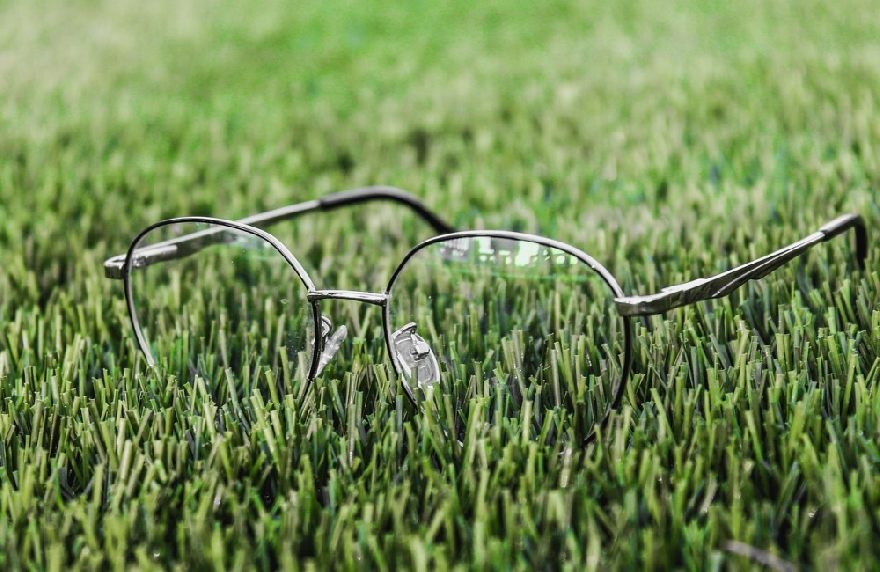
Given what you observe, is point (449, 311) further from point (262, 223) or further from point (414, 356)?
point (262, 223)

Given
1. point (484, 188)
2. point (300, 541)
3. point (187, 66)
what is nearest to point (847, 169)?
point (484, 188)

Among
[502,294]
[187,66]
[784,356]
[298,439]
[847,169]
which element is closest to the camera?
[298,439]

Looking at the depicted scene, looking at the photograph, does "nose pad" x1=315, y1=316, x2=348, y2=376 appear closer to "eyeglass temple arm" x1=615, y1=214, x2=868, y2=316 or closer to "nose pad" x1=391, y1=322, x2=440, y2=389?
"nose pad" x1=391, y1=322, x2=440, y2=389

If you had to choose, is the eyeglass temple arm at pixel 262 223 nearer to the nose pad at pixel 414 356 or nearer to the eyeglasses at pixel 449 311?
the eyeglasses at pixel 449 311

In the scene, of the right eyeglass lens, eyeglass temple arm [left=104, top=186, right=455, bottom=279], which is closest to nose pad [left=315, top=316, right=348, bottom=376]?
the right eyeglass lens

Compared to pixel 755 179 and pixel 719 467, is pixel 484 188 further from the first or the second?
pixel 719 467
